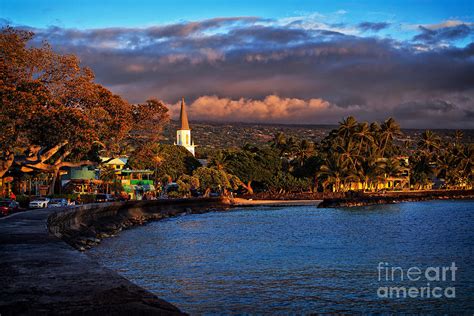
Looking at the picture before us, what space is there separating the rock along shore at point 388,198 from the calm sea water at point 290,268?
6114 cm

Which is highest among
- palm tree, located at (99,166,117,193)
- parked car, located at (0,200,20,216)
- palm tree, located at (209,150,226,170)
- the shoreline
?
palm tree, located at (209,150,226,170)

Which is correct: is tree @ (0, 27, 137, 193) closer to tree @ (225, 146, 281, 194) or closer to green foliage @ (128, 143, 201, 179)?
green foliage @ (128, 143, 201, 179)

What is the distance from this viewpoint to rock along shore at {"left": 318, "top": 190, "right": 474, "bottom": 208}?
109062 millimetres

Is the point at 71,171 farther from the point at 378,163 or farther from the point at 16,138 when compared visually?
the point at 378,163

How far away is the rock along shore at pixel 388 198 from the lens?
109062mm

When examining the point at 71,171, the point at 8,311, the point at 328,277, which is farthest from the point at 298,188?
the point at 8,311

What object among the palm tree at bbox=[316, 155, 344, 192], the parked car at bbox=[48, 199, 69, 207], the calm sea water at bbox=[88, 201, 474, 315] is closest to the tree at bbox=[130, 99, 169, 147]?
the parked car at bbox=[48, 199, 69, 207]

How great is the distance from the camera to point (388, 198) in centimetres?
12738

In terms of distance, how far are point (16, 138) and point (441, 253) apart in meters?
43.1

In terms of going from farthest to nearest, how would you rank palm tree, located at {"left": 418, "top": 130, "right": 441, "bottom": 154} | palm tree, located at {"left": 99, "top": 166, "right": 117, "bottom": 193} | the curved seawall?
palm tree, located at {"left": 418, "top": 130, "right": 441, "bottom": 154}
palm tree, located at {"left": 99, "top": 166, "right": 117, "bottom": 193}
the curved seawall

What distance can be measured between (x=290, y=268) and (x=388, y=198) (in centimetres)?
10447

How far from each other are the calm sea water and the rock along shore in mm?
61141

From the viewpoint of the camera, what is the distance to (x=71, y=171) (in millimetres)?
102625

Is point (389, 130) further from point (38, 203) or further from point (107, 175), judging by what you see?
point (38, 203)
